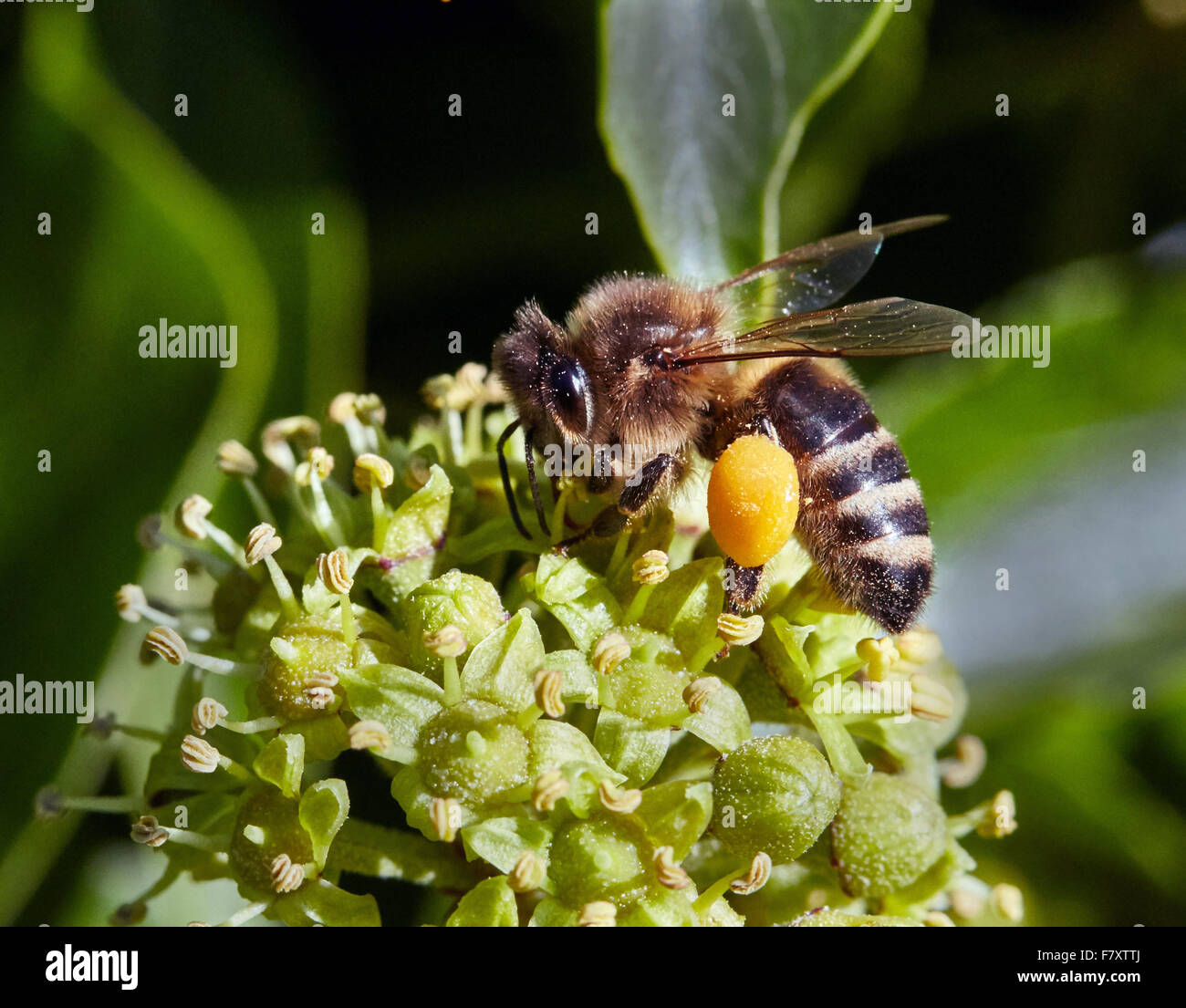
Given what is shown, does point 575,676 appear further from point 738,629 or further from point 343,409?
point 343,409

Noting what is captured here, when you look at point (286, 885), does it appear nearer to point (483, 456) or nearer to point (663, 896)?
point (663, 896)

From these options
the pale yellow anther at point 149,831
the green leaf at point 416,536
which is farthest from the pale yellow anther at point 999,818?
the pale yellow anther at point 149,831

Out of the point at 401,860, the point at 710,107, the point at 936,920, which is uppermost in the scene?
the point at 710,107

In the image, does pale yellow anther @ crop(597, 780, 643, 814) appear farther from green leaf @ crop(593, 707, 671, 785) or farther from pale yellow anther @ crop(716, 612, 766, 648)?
pale yellow anther @ crop(716, 612, 766, 648)

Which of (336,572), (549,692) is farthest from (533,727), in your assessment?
(336,572)

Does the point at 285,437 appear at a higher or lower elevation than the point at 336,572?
higher

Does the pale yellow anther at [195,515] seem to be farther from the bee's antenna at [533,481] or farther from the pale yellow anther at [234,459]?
the bee's antenna at [533,481]
